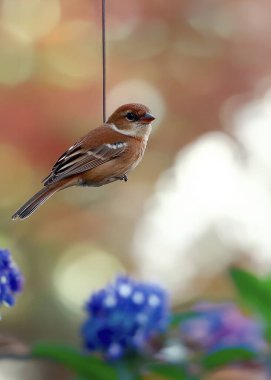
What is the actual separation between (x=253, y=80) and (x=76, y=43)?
0.99m

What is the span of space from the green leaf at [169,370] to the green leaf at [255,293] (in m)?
0.26

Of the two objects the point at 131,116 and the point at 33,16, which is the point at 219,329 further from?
the point at 33,16

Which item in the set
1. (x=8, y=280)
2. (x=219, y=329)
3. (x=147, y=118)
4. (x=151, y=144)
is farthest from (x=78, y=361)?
(x=151, y=144)

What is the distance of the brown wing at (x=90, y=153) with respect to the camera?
79.6 inches

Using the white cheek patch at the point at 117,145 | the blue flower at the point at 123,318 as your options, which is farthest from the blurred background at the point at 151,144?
the white cheek patch at the point at 117,145

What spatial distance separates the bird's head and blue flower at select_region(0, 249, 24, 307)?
0.36 metres

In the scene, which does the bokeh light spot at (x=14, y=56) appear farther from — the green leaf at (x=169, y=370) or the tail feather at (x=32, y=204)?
the tail feather at (x=32, y=204)

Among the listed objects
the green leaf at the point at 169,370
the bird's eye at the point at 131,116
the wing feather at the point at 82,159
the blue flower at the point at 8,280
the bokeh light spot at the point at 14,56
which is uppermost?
the bokeh light spot at the point at 14,56

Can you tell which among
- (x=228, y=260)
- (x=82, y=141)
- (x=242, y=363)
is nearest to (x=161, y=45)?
(x=228, y=260)

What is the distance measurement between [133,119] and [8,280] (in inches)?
16.9

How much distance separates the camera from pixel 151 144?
543 centimetres

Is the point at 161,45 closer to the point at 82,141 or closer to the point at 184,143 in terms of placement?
the point at 184,143

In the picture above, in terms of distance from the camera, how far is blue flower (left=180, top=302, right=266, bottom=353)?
2.70 metres

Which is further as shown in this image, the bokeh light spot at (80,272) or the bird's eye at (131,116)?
the bokeh light spot at (80,272)
